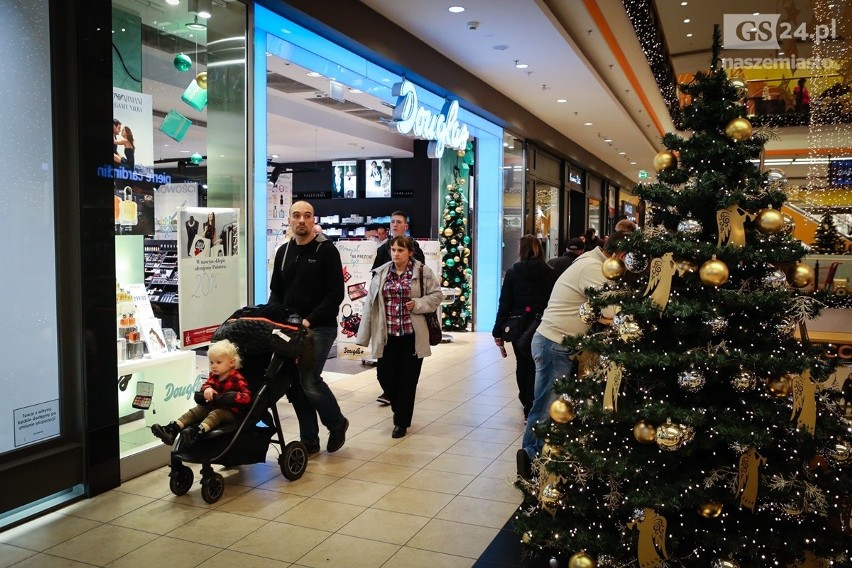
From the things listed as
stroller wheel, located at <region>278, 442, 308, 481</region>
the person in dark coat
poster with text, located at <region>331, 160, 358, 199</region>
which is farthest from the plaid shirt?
poster with text, located at <region>331, 160, 358, 199</region>

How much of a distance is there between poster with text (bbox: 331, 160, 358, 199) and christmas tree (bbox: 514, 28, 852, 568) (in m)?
13.7

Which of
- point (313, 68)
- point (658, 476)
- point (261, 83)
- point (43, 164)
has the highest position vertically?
point (313, 68)

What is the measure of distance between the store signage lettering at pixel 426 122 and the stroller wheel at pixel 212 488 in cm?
467

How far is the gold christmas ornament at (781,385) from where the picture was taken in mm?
2454

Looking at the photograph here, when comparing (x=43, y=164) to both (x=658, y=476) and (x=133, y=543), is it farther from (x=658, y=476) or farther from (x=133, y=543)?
(x=658, y=476)

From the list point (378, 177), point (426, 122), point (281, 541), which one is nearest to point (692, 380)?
point (281, 541)

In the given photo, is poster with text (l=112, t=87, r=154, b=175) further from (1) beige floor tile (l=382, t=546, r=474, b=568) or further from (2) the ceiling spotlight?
(1) beige floor tile (l=382, t=546, r=474, b=568)

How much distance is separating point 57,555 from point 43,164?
1.97 m

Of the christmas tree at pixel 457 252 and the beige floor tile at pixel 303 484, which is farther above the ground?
the christmas tree at pixel 457 252

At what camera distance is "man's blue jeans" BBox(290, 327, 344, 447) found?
455 cm

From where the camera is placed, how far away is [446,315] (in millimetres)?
11086

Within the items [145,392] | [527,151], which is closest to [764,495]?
[145,392]

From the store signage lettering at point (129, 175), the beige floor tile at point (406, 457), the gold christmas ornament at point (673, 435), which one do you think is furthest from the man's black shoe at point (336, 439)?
the gold christmas ornament at point (673, 435)

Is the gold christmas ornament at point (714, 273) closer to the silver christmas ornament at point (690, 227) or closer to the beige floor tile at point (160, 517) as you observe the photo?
the silver christmas ornament at point (690, 227)
